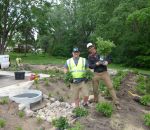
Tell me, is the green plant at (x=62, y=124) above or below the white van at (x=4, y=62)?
below

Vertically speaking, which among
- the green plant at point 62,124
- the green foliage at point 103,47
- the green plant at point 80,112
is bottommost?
the green plant at point 62,124

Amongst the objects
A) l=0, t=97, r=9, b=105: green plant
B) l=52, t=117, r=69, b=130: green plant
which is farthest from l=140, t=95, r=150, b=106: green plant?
l=0, t=97, r=9, b=105: green plant

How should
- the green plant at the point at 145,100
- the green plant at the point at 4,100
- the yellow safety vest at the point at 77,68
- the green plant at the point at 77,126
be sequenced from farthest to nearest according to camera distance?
the green plant at the point at 145,100 < the green plant at the point at 4,100 < the yellow safety vest at the point at 77,68 < the green plant at the point at 77,126

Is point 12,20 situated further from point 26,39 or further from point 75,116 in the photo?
point 75,116

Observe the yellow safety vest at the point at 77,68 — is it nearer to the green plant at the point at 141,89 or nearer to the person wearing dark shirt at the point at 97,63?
the person wearing dark shirt at the point at 97,63

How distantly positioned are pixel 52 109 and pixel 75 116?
1388mm

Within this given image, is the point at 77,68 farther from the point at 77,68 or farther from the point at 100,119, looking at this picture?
the point at 100,119

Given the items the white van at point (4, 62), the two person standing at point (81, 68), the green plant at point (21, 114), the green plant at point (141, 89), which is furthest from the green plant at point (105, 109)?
Answer: the white van at point (4, 62)

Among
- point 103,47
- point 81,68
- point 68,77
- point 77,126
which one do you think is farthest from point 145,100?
point 77,126

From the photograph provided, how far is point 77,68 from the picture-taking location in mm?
8500

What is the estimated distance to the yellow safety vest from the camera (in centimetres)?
848

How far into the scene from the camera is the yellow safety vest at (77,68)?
27.8 ft

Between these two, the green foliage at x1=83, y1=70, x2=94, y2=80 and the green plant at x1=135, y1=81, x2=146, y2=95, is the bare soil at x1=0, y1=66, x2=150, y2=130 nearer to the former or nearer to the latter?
the green foliage at x1=83, y1=70, x2=94, y2=80

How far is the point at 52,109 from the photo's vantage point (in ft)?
31.1
